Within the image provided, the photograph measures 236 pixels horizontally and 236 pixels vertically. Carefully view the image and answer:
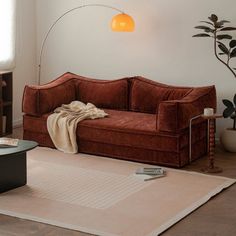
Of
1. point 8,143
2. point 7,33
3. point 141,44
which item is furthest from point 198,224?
point 7,33

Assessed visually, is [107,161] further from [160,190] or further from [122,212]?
[122,212]

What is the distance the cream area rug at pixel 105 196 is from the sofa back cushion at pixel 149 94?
849 millimetres

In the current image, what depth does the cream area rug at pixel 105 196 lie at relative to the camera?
389 cm

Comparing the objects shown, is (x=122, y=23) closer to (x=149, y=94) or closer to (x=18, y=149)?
(x=149, y=94)

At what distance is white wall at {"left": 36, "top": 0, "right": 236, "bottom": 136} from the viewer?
6137 millimetres

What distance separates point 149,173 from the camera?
16.4ft

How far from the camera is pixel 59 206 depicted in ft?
13.8

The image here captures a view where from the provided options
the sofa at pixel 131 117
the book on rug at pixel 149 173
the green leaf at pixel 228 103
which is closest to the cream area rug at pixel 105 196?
the book on rug at pixel 149 173

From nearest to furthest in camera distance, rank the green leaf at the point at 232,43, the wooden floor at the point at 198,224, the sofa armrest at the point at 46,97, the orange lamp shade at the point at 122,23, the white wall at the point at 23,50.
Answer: the wooden floor at the point at 198,224 → the green leaf at the point at 232,43 → the sofa armrest at the point at 46,97 → the orange lamp shade at the point at 122,23 → the white wall at the point at 23,50

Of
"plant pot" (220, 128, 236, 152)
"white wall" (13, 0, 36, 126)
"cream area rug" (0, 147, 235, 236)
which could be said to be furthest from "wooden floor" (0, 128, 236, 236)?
"white wall" (13, 0, 36, 126)

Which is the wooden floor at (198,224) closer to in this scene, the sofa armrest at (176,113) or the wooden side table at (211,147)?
the wooden side table at (211,147)

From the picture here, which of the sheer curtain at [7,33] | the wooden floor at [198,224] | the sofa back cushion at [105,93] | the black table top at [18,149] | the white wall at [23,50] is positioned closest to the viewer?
the wooden floor at [198,224]

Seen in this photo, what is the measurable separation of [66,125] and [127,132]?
670mm

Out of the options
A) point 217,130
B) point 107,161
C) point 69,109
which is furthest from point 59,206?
point 217,130
